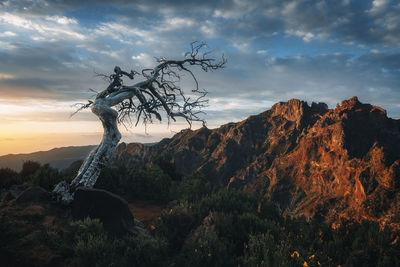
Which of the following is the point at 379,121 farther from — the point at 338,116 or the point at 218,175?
the point at 218,175

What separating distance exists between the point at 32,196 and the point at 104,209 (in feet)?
10.7

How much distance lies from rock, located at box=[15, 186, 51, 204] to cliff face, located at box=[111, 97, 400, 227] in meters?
31.8

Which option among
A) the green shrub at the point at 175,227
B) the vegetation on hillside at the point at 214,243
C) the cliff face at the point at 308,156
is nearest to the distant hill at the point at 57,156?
the cliff face at the point at 308,156

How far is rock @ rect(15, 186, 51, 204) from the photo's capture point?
8430 millimetres

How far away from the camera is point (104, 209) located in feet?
24.1

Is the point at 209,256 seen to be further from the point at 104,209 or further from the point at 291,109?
the point at 291,109

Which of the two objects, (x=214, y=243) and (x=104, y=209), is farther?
(x=104, y=209)

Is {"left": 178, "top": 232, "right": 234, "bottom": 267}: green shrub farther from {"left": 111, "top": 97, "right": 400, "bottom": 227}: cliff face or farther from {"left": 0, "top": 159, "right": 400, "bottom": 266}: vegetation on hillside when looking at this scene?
{"left": 111, "top": 97, "right": 400, "bottom": 227}: cliff face

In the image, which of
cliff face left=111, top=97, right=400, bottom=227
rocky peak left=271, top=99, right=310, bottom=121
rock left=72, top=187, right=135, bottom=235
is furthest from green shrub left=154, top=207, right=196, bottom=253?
rocky peak left=271, top=99, right=310, bottom=121

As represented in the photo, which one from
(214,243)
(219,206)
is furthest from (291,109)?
(214,243)

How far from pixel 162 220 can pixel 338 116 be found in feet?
288

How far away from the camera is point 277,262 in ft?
14.6

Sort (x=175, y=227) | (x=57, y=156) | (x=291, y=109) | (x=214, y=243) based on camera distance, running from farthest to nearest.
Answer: (x=57, y=156) → (x=291, y=109) → (x=175, y=227) → (x=214, y=243)

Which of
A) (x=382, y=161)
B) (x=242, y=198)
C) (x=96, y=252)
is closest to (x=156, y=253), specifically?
(x=96, y=252)
